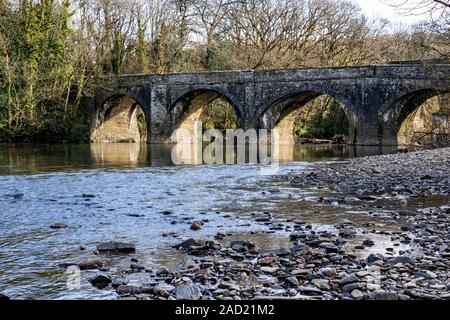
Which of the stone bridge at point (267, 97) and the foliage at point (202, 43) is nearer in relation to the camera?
the stone bridge at point (267, 97)

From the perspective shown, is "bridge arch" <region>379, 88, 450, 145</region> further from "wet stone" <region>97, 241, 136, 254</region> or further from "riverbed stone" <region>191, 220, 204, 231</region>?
"wet stone" <region>97, 241, 136, 254</region>

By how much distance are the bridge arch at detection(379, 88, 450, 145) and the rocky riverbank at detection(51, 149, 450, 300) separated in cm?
2275

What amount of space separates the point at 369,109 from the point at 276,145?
6526 mm

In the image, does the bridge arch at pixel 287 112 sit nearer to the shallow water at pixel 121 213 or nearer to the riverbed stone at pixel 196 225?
the shallow water at pixel 121 213

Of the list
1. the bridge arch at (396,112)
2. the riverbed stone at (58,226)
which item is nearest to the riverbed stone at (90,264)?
the riverbed stone at (58,226)

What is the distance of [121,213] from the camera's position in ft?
35.3

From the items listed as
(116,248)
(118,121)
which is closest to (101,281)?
(116,248)

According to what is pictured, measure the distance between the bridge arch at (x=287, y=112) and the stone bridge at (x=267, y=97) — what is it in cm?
6

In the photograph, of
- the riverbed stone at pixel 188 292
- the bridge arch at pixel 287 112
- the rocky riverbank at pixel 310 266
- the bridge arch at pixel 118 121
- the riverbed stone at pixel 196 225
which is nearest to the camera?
the riverbed stone at pixel 188 292

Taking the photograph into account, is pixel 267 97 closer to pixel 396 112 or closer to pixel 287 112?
pixel 287 112

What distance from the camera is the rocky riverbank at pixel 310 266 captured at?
544 centimetres

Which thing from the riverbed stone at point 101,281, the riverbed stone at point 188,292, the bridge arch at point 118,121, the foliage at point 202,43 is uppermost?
the foliage at point 202,43

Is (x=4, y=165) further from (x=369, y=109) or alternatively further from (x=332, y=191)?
(x=369, y=109)
